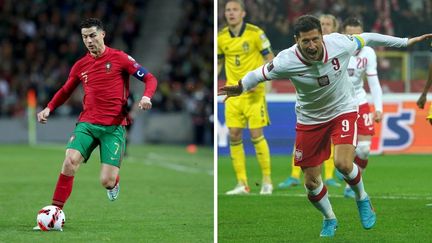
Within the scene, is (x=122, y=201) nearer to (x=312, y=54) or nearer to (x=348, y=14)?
(x=312, y=54)

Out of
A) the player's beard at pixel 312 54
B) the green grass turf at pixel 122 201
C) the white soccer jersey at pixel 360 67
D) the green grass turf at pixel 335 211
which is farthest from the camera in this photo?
the white soccer jersey at pixel 360 67

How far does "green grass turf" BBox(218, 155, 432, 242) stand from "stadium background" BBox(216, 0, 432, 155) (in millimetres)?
3822

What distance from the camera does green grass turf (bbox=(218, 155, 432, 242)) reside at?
845 cm

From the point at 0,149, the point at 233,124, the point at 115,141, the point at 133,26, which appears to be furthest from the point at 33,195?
the point at 133,26

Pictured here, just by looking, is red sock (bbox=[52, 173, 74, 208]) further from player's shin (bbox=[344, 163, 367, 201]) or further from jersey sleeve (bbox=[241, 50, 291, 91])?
player's shin (bbox=[344, 163, 367, 201])

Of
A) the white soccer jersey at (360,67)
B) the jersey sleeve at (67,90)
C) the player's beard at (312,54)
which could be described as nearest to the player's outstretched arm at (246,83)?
the player's beard at (312,54)

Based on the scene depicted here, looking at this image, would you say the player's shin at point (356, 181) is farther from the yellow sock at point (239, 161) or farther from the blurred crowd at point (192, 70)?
the blurred crowd at point (192, 70)

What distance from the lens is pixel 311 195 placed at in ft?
27.7

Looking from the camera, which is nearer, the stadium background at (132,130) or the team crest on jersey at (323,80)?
the team crest on jersey at (323,80)

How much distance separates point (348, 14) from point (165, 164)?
184 inches

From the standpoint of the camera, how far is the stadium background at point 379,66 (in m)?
18.5

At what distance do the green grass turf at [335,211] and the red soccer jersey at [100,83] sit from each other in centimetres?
152

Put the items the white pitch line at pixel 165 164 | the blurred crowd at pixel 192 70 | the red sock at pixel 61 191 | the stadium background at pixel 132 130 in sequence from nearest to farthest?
the red sock at pixel 61 191
the stadium background at pixel 132 130
the white pitch line at pixel 165 164
the blurred crowd at pixel 192 70

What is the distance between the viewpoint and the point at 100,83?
31.2 feet
